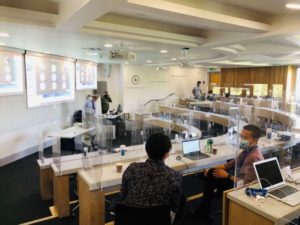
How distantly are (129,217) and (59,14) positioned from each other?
238 centimetres

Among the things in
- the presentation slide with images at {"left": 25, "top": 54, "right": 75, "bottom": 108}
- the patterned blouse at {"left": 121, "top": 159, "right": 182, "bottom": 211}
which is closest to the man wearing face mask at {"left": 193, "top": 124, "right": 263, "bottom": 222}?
the patterned blouse at {"left": 121, "top": 159, "right": 182, "bottom": 211}

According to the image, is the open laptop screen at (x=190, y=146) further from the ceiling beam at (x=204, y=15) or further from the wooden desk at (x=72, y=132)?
the wooden desk at (x=72, y=132)

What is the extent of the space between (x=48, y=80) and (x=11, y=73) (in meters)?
1.34

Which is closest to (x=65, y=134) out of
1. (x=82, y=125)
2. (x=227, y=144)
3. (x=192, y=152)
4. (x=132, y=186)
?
(x=82, y=125)

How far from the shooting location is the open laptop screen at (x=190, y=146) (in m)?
3.61

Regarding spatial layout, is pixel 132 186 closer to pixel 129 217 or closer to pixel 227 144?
Answer: pixel 129 217

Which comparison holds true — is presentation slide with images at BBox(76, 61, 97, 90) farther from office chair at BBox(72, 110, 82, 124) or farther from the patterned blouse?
the patterned blouse

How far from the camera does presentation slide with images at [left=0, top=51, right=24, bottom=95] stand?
5.13 metres

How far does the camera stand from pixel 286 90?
11.6 m

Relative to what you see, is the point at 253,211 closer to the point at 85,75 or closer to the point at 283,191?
the point at 283,191

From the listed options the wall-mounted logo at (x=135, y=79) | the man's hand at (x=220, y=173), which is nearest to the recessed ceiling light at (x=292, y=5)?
the man's hand at (x=220, y=173)

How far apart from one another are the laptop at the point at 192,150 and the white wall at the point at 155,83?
7838mm

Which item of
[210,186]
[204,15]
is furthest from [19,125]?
[204,15]

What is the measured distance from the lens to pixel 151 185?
1.84 meters
